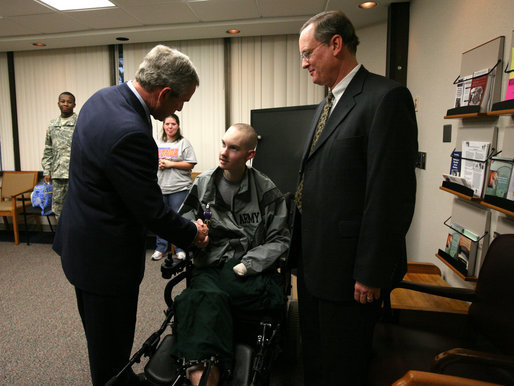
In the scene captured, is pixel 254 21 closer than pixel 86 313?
No

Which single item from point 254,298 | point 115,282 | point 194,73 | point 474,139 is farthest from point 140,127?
point 474,139

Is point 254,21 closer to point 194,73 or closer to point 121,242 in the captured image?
point 194,73

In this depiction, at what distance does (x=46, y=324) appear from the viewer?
2412mm

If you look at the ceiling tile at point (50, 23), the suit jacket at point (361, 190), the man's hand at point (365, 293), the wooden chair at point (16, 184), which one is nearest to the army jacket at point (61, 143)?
the wooden chair at point (16, 184)

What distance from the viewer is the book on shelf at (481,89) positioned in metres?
1.67

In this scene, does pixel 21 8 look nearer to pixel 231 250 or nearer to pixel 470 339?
pixel 231 250

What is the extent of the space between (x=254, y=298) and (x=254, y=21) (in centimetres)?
309

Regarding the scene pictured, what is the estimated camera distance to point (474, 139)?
6.01 feet

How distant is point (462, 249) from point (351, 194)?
117 centimetres

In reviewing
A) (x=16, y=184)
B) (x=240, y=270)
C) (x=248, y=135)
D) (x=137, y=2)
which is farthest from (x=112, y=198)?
(x=16, y=184)

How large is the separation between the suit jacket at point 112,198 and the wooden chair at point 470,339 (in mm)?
917

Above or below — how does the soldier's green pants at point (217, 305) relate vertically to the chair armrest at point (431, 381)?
below

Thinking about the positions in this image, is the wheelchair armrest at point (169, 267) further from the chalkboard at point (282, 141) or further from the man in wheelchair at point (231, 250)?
the chalkboard at point (282, 141)

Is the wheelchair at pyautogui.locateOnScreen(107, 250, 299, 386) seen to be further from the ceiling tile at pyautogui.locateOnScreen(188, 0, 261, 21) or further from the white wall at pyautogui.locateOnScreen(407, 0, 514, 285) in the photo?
the ceiling tile at pyautogui.locateOnScreen(188, 0, 261, 21)
